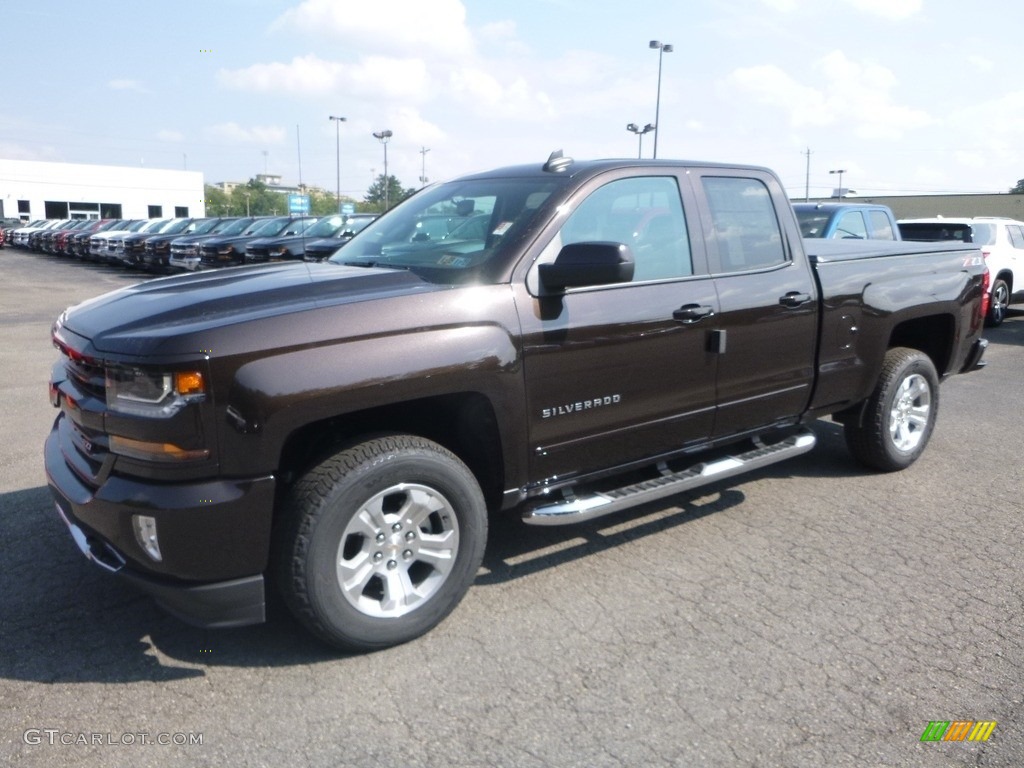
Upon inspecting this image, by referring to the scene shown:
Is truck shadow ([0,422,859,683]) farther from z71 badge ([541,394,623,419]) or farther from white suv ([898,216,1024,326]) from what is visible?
white suv ([898,216,1024,326])

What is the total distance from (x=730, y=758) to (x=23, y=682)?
Answer: 8.05 feet

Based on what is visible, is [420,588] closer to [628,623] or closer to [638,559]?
[628,623]

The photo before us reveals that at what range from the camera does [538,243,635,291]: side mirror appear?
352 cm

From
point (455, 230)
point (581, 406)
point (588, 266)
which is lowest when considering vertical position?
point (581, 406)

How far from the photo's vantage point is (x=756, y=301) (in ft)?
14.9

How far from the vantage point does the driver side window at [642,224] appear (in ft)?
13.2

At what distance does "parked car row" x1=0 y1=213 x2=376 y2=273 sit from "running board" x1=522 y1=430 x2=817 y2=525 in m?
8.26

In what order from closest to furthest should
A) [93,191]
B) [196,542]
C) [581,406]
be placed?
[196,542] < [581,406] < [93,191]

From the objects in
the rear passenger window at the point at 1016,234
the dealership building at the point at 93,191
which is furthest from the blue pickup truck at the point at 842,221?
the dealership building at the point at 93,191

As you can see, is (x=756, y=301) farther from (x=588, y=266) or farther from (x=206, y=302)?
(x=206, y=302)

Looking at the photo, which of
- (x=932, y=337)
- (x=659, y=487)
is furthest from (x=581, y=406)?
(x=932, y=337)

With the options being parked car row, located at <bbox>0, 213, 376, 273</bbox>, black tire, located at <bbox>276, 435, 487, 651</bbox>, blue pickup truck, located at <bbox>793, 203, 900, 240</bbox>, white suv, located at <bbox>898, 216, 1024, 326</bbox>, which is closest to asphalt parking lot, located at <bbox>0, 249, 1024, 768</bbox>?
black tire, located at <bbox>276, 435, 487, 651</bbox>

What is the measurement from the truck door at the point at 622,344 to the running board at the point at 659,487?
0.13 metres

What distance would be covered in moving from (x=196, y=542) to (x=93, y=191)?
76.8 m
